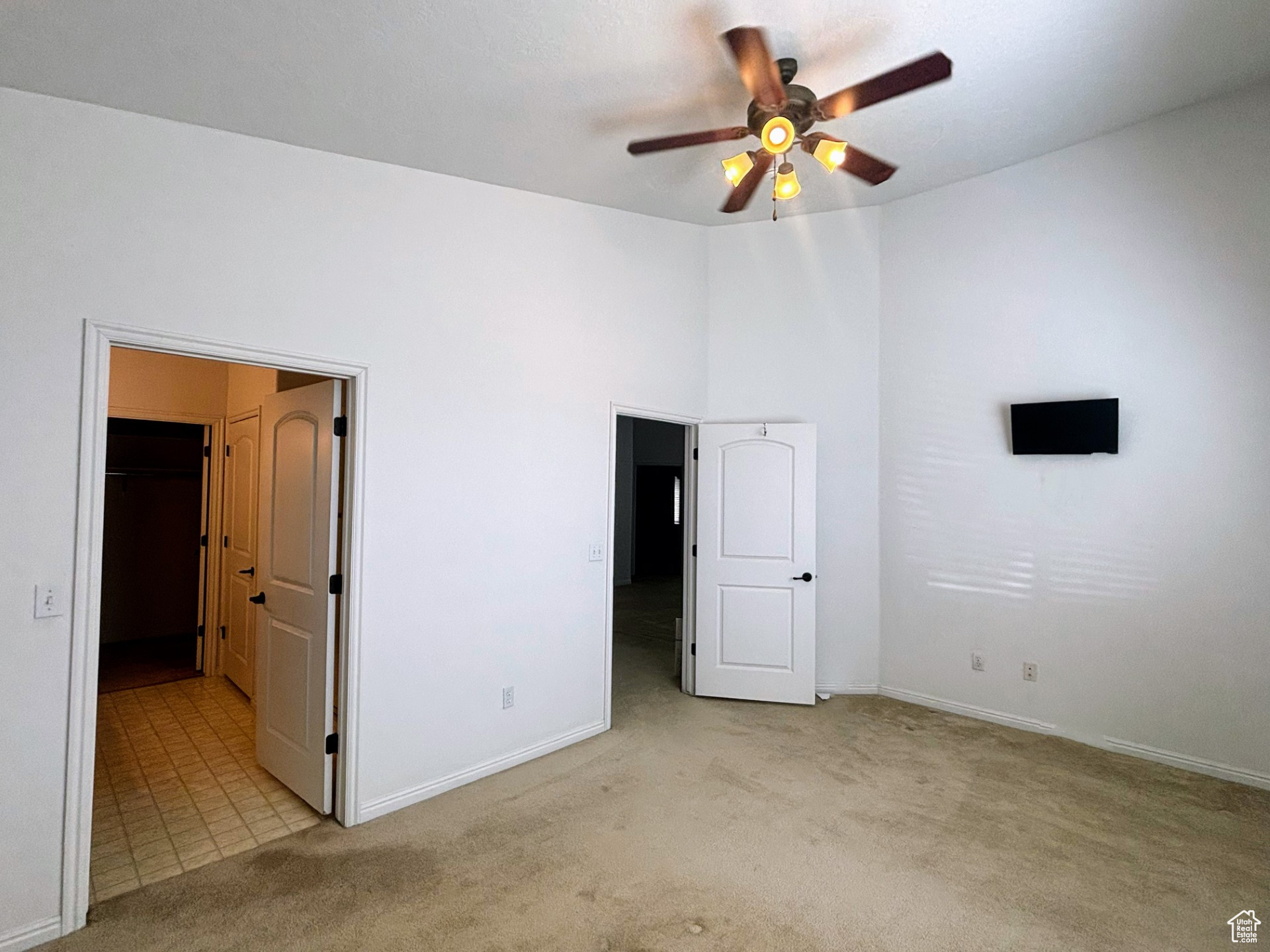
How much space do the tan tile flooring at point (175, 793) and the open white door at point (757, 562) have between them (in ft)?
8.96

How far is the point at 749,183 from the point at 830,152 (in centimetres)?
42

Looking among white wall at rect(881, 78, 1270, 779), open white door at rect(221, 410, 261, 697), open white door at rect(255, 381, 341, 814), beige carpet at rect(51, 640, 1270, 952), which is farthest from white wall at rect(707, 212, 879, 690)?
open white door at rect(221, 410, 261, 697)

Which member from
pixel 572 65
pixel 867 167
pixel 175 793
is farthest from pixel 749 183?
pixel 175 793

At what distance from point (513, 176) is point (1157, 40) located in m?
2.97

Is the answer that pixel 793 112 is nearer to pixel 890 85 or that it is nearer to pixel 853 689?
pixel 890 85

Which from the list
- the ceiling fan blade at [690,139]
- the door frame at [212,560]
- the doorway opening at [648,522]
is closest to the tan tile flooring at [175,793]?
the door frame at [212,560]

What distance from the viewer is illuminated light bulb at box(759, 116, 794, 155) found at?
2438 mm

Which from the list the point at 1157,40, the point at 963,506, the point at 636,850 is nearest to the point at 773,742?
the point at 636,850

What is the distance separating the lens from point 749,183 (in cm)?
290

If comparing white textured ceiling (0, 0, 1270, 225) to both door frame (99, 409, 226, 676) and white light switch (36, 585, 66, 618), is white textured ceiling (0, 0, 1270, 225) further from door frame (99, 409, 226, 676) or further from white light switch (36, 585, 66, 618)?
door frame (99, 409, 226, 676)

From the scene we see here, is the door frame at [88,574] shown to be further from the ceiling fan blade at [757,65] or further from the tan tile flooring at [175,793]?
the ceiling fan blade at [757,65]

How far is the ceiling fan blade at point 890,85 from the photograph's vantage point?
81.7 inches

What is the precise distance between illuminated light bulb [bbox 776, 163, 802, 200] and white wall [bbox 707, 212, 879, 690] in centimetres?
198

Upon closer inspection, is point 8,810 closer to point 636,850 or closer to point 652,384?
point 636,850
